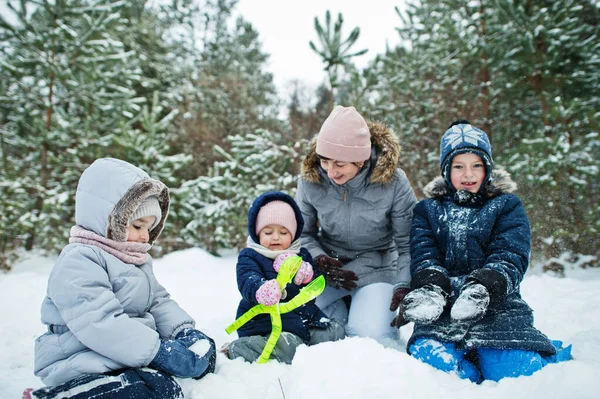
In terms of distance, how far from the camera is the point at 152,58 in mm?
12438

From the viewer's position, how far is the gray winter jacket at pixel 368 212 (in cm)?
281

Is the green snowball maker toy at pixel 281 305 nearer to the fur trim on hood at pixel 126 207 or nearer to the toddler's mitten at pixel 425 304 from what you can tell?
the toddler's mitten at pixel 425 304

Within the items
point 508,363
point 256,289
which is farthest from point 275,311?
point 508,363

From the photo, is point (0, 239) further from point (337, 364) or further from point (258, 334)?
point (337, 364)

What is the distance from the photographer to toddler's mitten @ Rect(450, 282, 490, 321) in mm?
1889

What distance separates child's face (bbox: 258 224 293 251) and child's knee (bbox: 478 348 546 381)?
1.28 meters

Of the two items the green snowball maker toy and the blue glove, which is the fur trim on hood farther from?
the green snowball maker toy

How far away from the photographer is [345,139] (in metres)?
2.62

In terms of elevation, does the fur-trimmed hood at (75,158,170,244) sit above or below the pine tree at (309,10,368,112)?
below

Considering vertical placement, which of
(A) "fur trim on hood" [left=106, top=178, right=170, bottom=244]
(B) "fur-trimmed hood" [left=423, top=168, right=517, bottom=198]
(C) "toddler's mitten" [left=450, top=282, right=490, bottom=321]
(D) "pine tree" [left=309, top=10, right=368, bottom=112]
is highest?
(D) "pine tree" [left=309, top=10, right=368, bottom=112]

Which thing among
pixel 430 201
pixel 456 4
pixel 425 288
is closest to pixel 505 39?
pixel 456 4

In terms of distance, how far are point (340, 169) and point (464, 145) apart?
80cm

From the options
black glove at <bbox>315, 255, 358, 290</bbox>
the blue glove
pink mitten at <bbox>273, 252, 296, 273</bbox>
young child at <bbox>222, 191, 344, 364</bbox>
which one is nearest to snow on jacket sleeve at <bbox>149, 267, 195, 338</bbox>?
the blue glove

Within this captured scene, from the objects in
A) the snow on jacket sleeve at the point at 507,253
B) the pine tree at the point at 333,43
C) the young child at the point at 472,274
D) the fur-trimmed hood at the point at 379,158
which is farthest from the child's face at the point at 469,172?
the pine tree at the point at 333,43
